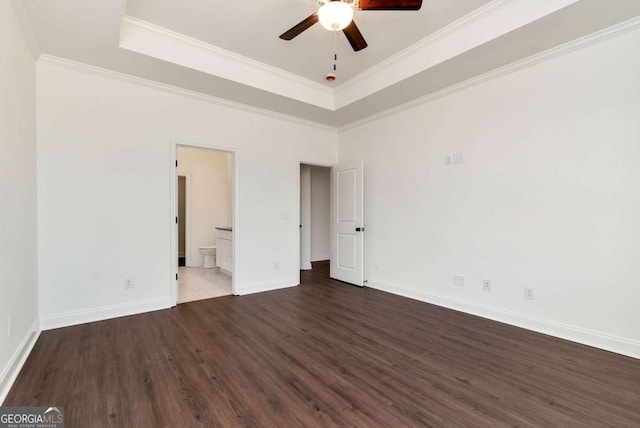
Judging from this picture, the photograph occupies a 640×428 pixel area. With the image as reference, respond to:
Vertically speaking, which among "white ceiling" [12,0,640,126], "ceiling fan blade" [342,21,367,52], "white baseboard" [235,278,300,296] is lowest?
"white baseboard" [235,278,300,296]

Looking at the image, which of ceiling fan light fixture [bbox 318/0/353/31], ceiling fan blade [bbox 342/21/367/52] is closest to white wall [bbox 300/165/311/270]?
ceiling fan blade [bbox 342/21/367/52]

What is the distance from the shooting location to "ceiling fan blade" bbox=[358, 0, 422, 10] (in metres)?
2.09

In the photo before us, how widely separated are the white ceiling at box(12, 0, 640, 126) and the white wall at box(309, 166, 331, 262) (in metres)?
3.38

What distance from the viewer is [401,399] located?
74.7 inches

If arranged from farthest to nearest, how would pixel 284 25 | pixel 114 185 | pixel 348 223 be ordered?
1. pixel 348 223
2. pixel 114 185
3. pixel 284 25

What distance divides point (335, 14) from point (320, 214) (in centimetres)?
557

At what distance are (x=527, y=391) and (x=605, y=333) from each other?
129cm

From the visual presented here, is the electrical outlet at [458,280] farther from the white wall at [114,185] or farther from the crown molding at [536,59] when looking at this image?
the white wall at [114,185]

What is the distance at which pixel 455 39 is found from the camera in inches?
117

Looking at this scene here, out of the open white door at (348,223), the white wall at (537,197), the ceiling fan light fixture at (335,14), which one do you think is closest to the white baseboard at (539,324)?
the white wall at (537,197)

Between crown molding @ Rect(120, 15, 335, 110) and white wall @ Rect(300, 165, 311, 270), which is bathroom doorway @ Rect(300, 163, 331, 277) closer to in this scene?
white wall @ Rect(300, 165, 311, 270)

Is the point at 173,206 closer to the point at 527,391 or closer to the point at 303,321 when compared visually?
the point at 303,321

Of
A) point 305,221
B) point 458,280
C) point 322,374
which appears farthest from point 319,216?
point 322,374

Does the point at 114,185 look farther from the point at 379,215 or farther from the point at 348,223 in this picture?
the point at 379,215
